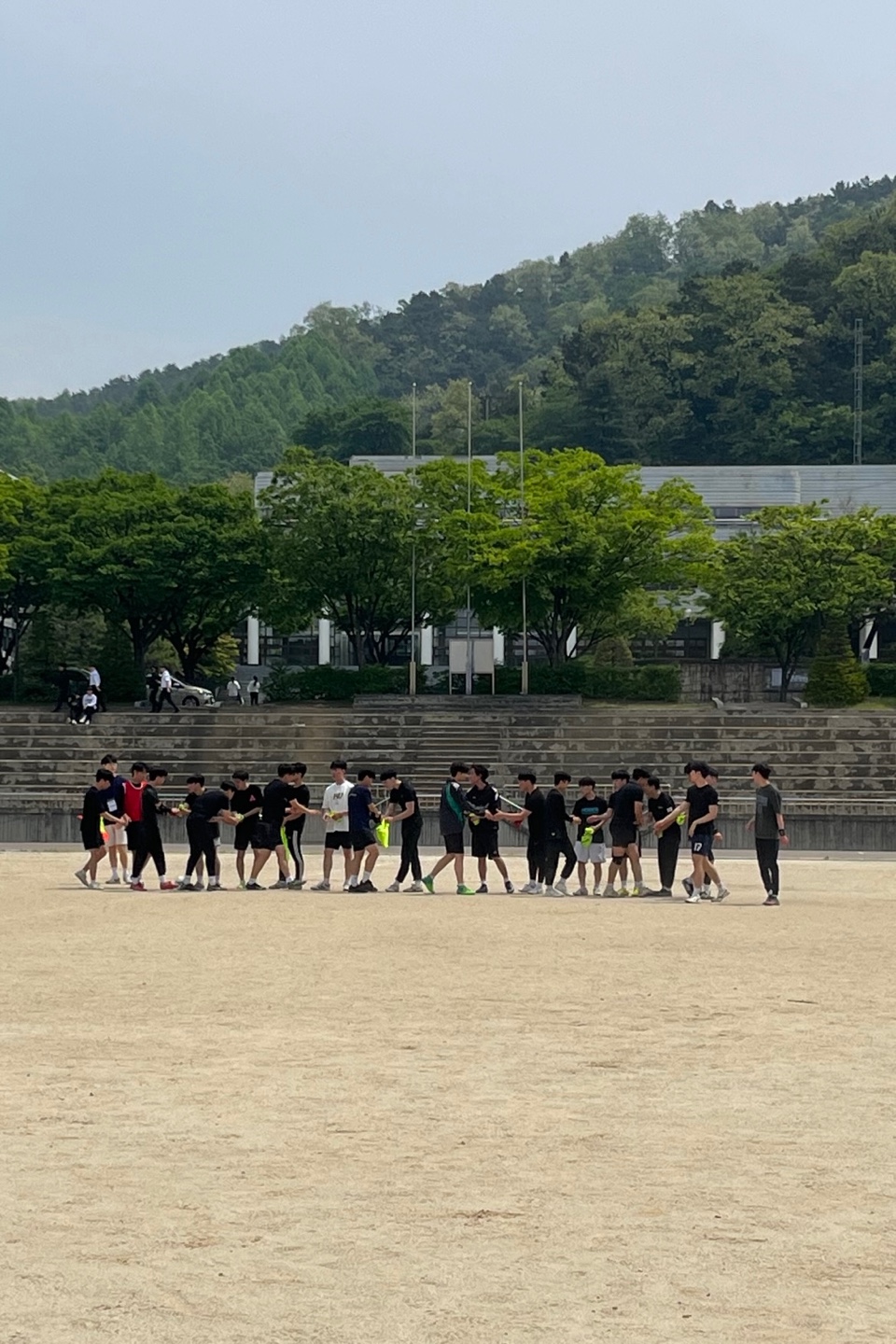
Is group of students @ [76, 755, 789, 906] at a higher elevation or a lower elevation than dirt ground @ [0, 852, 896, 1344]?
higher

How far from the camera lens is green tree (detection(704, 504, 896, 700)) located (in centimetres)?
5456

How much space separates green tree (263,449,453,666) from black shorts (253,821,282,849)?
30682 mm

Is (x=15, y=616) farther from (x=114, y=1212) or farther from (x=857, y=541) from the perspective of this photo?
(x=114, y=1212)

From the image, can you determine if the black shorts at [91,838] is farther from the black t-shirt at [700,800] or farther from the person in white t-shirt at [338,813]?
the black t-shirt at [700,800]

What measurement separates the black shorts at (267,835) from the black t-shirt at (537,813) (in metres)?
3.26

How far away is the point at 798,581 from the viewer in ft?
180

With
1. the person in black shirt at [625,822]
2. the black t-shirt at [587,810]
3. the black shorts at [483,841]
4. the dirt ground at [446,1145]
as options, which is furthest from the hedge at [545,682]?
the dirt ground at [446,1145]

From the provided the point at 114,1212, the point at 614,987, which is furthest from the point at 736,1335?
the point at 614,987

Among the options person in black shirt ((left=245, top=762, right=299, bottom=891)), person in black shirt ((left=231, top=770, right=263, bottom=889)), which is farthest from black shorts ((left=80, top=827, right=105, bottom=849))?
person in black shirt ((left=245, top=762, right=299, bottom=891))

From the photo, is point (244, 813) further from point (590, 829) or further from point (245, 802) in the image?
point (590, 829)

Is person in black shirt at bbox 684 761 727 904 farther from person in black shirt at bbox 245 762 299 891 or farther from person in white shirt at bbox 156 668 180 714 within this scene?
person in white shirt at bbox 156 668 180 714

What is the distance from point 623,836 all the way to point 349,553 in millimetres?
31666

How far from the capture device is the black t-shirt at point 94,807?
953 inches

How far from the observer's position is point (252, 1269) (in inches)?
278
